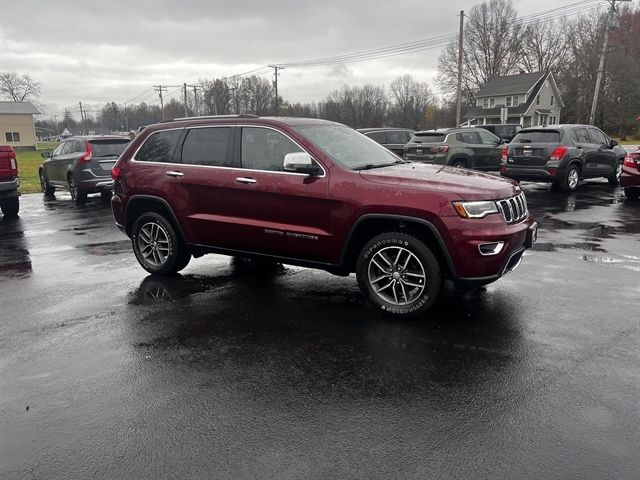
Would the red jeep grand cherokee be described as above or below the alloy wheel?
above

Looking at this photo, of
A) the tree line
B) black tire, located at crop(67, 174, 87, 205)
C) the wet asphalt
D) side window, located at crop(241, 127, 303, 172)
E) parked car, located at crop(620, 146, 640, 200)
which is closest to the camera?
the wet asphalt

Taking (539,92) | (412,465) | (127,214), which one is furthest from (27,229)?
(539,92)

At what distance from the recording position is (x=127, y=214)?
6.50 metres

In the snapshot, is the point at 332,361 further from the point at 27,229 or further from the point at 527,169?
the point at 527,169

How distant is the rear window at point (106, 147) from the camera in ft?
44.1

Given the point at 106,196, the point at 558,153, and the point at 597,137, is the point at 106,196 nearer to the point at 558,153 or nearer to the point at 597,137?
the point at 558,153

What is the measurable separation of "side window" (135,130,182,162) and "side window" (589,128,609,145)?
484 inches

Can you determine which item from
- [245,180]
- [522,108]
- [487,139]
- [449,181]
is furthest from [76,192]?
[522,108]

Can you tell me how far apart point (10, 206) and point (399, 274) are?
34.7 feet

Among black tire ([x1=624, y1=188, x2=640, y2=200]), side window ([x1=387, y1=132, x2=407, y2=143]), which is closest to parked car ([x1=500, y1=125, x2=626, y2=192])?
black tire ([x1=624, y1=188, x2=640, y2=200])

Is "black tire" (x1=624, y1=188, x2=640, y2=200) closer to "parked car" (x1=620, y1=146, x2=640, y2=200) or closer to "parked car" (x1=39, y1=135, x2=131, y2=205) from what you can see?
"parked car" (x1=620, y1=146, x2=640, y2=200)

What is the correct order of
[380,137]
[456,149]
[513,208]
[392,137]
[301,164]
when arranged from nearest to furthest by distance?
1. [513,208]
2. [301,164]
3. [456,149]
4. [380,137]
5. [392,137]

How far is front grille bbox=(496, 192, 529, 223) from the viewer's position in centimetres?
468

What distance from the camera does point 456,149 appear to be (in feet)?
52.7
